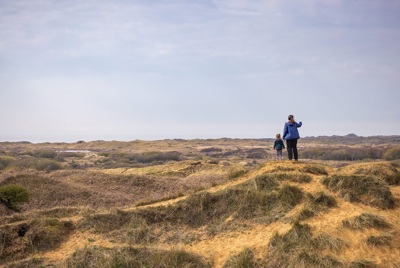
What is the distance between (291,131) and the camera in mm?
13844

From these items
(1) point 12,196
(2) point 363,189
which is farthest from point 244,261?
(1) point 12,196

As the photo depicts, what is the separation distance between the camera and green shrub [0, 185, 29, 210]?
52.1 ft

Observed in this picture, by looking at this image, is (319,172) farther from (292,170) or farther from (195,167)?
(195,167)

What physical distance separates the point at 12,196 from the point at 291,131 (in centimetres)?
1272

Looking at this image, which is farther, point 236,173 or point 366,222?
point 236,173

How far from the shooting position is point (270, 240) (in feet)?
30.5

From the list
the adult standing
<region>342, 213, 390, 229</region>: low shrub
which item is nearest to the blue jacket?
the adult standing

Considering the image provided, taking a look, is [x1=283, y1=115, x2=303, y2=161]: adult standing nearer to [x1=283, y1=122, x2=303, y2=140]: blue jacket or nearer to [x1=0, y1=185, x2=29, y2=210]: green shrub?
[x1=283, y1=122, x2=303, y2=140]: blue jacket

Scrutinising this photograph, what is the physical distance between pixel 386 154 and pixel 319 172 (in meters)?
34.0

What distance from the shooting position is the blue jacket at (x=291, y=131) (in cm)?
1383

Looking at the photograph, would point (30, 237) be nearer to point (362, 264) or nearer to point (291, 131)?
point (362, 264)

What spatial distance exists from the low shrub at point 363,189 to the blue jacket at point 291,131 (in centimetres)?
268

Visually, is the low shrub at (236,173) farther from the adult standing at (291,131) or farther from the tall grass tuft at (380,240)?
the tall grass tuft at (380,240)

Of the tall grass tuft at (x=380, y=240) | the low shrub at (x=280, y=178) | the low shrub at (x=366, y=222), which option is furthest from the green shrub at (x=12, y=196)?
the tall grass tuft at (x=380, y=240)
